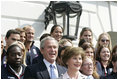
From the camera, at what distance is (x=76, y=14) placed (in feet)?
23.8

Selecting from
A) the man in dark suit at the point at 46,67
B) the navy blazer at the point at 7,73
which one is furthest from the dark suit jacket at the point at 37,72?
the navy blazer at the point at 7,73

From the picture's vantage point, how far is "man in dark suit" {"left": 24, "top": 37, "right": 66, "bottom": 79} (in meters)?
3.80

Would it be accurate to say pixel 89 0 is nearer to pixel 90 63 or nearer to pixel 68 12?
pixel 68 12

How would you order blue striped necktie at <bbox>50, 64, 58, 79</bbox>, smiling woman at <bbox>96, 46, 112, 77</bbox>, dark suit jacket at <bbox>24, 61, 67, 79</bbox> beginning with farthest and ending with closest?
smiling woman at <bbox>96, 46, 112, 77</bbox>, blue striped necktie at <bbox>50, 64, 58, 79</bbox>, dark suit jacket at <bbox>24, 61, 67, 79</bbox>

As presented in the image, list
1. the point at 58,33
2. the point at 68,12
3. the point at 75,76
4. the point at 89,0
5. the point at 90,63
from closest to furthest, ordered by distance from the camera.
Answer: the point at 75,76, the point at 90,63, the point at 58,33, the point at 68,12, the point at 89,0

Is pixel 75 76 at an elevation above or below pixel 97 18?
below

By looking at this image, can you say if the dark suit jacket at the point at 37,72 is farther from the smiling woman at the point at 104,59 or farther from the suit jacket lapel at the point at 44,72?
the smiling woman at the point at 104,59

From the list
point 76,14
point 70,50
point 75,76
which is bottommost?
point 75,76

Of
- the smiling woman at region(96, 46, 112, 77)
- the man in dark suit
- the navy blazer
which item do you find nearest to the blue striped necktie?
the man in dark suit

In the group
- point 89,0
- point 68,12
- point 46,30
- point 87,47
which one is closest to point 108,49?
point 87,47

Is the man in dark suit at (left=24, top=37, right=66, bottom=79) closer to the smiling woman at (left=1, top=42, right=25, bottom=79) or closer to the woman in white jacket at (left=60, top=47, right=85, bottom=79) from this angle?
the woman in white jacket at (left=60, top=47, right=85, bottom=79)

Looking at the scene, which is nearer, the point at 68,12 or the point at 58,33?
the point at 58,33

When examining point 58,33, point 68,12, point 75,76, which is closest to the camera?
point 75,76

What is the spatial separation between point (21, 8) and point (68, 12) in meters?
1.21
